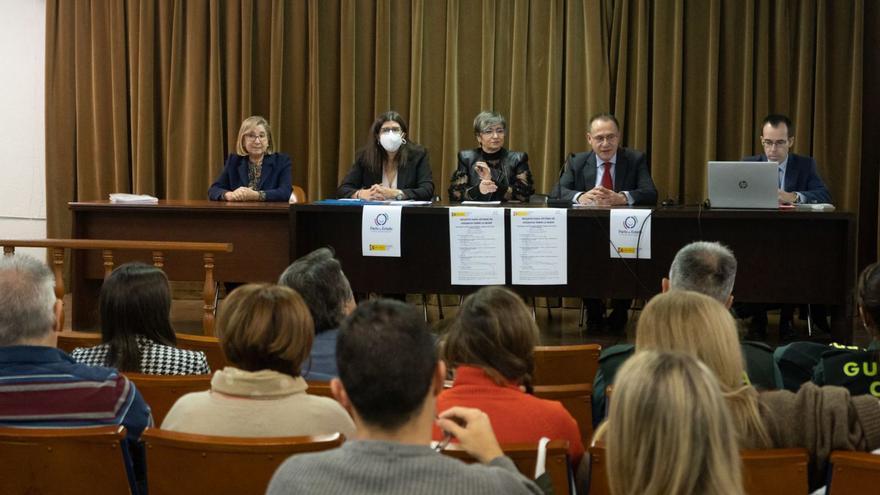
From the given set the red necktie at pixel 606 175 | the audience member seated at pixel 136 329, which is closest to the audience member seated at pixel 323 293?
the audience member seated at pixel 136 329

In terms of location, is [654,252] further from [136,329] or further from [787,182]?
[136,329]

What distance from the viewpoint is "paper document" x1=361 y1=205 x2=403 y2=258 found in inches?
213

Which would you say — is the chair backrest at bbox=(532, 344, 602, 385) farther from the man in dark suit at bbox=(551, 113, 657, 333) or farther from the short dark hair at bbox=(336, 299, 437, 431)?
the man in dark suit at bbox=(551, 113, 657, 333)

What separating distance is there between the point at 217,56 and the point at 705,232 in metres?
4.08

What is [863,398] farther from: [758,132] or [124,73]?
Answer: [124,73]

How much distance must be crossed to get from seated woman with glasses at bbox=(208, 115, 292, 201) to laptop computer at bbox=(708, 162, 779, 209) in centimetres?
270

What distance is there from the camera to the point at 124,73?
7.84 m

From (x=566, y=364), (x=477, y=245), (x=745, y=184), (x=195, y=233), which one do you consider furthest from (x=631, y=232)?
(x=195, y=233)

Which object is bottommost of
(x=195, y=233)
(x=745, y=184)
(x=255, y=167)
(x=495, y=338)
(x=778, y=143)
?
(x=495, y=338)

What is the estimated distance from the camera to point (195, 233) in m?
5.77

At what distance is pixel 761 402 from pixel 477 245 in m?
3.42

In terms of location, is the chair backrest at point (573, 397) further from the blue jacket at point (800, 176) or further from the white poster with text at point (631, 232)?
the blue jacket at point (800, 176)

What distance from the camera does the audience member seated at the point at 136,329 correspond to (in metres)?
2.78

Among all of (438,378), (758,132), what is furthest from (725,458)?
(758,132)
